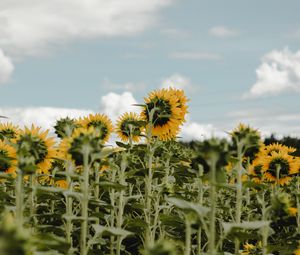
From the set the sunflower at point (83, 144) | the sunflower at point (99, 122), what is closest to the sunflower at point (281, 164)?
the sunflower at point (99, 122)

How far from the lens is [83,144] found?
9.77 feet

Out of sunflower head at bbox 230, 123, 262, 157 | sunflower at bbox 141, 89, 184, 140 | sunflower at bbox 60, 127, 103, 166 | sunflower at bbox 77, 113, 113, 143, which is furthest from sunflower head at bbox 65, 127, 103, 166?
sunflower at bbox 77, 113, 113, 143

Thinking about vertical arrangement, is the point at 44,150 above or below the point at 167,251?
above

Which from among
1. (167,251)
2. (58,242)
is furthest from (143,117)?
(167,251)

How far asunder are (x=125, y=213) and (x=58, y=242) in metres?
2.89

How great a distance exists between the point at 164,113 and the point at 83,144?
2896 mm

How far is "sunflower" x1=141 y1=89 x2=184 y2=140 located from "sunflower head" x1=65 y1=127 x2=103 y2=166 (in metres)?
2.42

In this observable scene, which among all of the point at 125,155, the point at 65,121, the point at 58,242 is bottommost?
the point at 58,242

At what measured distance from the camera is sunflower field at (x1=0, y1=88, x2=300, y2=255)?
8.98 feet

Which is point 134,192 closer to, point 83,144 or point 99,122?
point 99,122

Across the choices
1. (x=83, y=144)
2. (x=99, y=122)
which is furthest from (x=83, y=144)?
(x=99, y=122)

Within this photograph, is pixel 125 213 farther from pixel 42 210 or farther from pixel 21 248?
pixel 21 248

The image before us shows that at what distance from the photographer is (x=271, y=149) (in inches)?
268

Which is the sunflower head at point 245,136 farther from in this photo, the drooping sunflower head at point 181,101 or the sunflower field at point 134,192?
the drooping sunflower head at point 181,101
